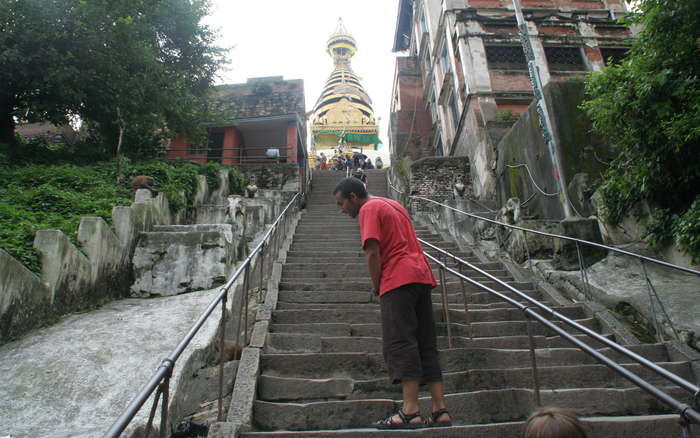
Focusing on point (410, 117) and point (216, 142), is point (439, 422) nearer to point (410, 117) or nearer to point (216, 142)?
point (216, 142)

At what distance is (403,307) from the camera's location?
2.56m

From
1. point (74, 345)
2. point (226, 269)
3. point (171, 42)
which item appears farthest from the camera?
point (171, 42)

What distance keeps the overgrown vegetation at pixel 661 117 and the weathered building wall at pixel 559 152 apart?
2.18 meters

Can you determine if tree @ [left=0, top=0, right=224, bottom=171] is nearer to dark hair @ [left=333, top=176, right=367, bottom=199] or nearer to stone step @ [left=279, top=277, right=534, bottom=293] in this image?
stone step @ [left=279, top=277, right=534, bottom=293]

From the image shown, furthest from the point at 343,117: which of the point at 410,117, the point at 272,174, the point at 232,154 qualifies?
the point at 272,174

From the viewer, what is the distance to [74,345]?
4246mm

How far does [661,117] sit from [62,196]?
30.3ft

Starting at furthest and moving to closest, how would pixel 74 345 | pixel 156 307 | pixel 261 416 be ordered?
pixel 156 307, pixel 74 345, pixel 261 416

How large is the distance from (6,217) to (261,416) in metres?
5.14

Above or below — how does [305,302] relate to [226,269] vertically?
below

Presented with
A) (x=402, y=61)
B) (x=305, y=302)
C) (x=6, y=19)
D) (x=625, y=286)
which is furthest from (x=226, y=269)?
(x=402, y=61)

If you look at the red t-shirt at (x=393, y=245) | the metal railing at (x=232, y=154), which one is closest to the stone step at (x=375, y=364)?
the red t-shirt at (x=393, y=245)

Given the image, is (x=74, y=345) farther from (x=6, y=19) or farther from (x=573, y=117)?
(x=6, y=19)

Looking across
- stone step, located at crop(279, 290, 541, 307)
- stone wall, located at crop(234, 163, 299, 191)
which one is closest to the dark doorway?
stone wall, located at crop(234, 163, 299, 191)
